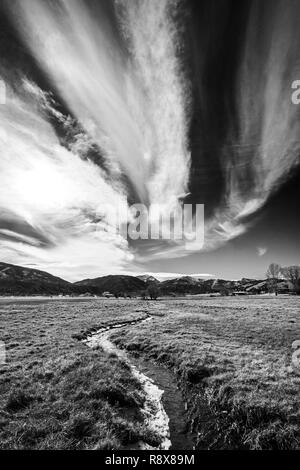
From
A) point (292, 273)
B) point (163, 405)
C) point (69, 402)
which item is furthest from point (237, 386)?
point (292, 273)

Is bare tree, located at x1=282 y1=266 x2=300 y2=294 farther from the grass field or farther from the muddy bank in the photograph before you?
the muddy bank

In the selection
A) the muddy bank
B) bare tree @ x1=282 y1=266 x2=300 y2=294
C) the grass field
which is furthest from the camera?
bare tree @ x1=282 y1=266 x2=300 y2=294

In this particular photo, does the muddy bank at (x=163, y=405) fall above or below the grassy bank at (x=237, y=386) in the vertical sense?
below

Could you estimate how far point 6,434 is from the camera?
8.84 metres

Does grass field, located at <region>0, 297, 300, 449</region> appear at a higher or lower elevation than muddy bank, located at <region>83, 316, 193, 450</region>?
higher

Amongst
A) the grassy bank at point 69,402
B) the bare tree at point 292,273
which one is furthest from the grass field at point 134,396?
the bare tree at point 292,273

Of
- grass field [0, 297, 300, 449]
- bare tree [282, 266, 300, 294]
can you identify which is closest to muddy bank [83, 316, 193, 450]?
grass field [0, 297, 300, 449]

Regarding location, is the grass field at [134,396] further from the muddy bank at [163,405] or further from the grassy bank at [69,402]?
the muddy bank at [163,405]

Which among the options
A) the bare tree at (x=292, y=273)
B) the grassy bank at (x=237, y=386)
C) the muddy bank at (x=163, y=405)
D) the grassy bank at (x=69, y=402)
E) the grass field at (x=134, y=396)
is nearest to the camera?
the grassy bank at (x=69, y=402)

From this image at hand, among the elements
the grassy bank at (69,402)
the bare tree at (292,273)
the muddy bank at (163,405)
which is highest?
the bare tree at (292,273)

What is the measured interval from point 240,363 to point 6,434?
1346cm
